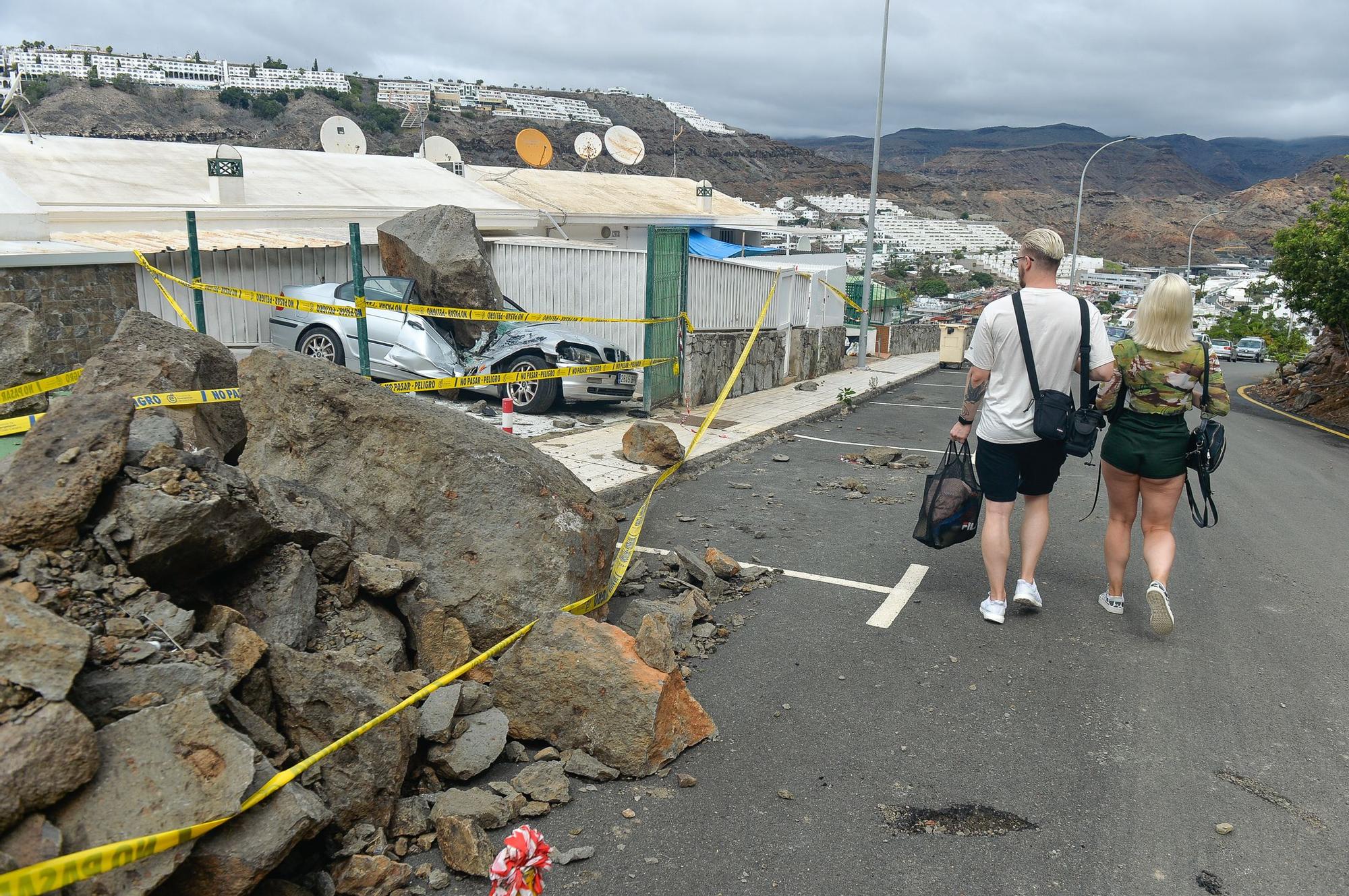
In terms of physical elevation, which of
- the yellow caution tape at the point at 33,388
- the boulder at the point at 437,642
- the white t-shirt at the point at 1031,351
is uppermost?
the white t-shirt at the point at 1031,351

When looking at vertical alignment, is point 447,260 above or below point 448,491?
above

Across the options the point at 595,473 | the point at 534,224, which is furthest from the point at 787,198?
the point at 595,473

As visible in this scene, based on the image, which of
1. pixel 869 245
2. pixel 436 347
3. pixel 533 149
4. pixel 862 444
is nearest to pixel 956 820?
pixel 862 444

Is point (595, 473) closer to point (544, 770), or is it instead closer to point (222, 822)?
point (544, 770)

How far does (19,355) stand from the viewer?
246 inches

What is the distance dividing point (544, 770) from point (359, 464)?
2082 mm

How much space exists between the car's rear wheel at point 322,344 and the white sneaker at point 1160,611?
9.13 m

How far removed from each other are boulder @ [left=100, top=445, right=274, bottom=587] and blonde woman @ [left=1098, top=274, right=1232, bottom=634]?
4355mm

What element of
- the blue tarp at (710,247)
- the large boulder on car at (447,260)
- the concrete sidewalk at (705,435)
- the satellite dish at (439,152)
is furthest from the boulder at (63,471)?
the satellite dish at (439,152)

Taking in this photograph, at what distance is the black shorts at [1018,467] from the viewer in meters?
5.34

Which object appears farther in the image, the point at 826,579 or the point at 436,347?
the point at 436,347

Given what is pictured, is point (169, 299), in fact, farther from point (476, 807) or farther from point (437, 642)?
point (476, 807)

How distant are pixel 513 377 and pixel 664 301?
3.00 m

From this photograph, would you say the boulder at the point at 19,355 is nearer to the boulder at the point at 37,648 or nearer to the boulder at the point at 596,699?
the boulder at the point at 37,648
